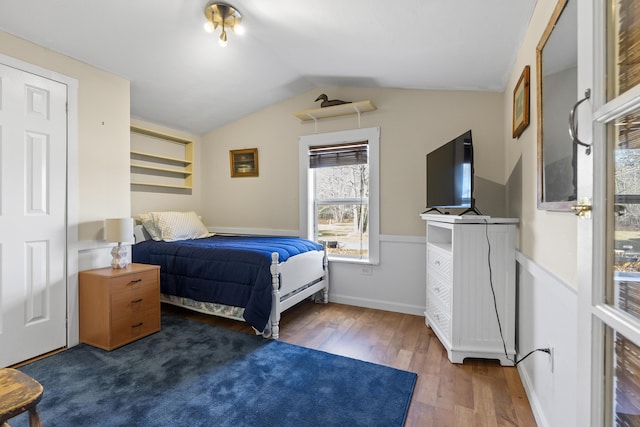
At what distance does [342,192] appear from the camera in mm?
3611

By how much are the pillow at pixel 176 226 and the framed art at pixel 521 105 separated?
3.38 metres

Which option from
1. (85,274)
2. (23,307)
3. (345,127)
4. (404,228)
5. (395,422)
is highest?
(345,127)

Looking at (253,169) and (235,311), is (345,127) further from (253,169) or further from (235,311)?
(235,311)

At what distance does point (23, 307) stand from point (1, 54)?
1748 mm

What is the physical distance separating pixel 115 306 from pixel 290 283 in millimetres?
1383

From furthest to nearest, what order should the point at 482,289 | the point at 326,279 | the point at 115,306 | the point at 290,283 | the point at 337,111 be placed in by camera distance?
the point at 326,279
the point at 337,111
the point at 290,283
the point at 115,306
the point at 482,289

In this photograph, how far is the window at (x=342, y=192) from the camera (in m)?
3.34

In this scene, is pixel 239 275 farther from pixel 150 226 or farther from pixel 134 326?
pixel 150 226

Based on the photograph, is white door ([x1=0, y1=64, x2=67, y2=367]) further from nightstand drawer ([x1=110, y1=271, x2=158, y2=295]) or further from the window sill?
the window sill

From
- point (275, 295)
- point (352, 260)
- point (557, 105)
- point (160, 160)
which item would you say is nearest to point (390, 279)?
point (352, 260)

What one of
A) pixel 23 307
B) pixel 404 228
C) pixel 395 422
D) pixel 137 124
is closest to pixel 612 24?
pixel 395 422

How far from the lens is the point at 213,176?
4.35m

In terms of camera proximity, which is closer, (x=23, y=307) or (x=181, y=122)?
(x=23, y=307)

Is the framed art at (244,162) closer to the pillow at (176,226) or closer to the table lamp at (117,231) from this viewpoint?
the pillow at (176,226)
